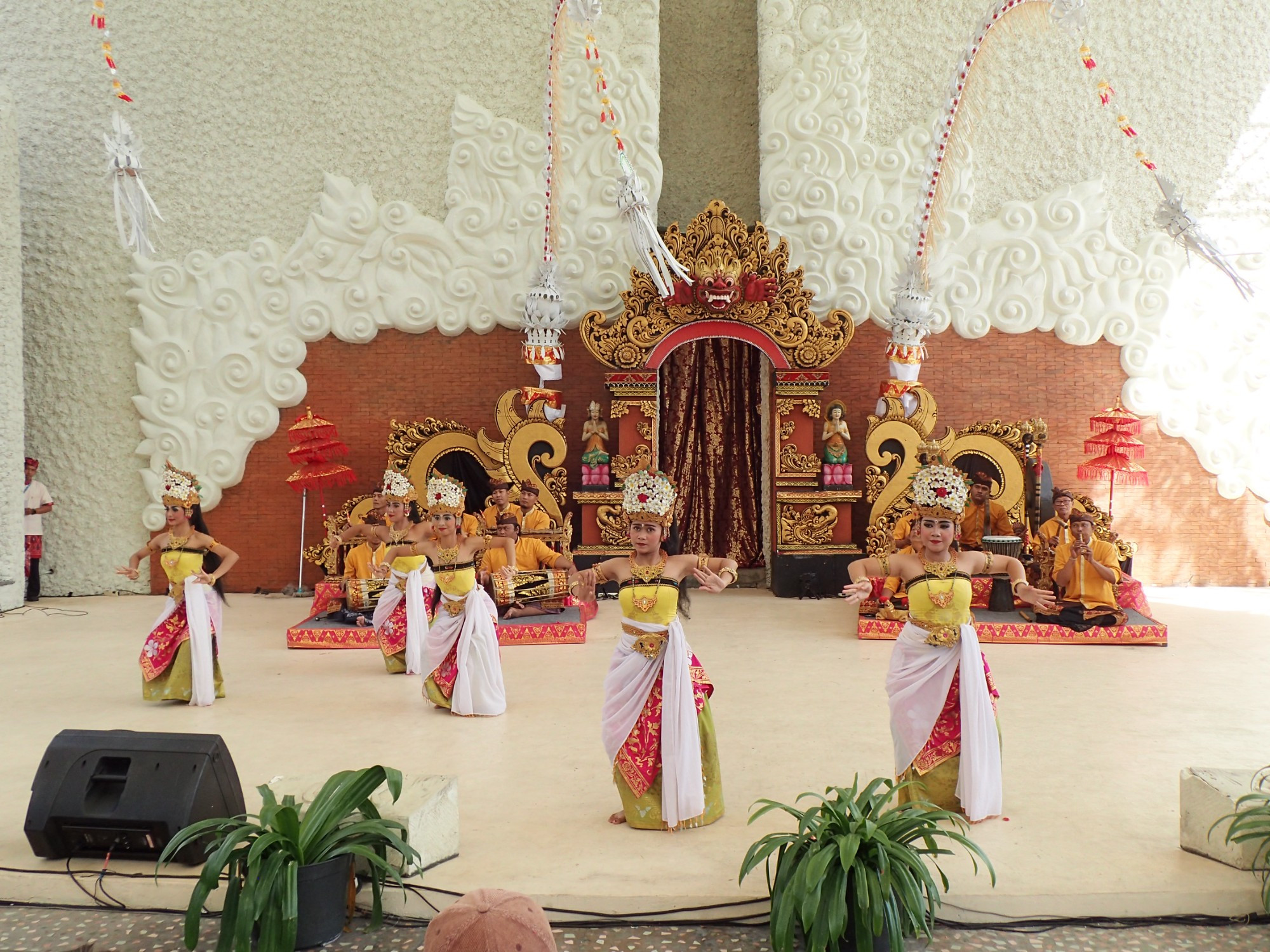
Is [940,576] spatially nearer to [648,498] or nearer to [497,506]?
[648,498]

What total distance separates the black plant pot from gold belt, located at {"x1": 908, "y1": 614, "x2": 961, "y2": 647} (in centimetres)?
249

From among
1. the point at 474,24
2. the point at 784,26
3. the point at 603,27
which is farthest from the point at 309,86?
the point at 784,26

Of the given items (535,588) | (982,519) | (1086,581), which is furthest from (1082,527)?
(535,588)

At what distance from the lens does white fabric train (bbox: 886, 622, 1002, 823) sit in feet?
14.4

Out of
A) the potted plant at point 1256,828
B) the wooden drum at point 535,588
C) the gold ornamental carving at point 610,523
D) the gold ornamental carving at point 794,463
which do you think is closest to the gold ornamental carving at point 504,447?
the gold ornamental carving at point 610,523

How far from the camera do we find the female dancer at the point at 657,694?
4.43m

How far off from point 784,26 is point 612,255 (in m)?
2.96

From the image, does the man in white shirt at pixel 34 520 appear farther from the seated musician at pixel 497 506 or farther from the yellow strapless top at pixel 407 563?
the yellow strapless top at pixel 407 563

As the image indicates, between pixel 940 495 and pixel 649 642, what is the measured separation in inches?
55.6

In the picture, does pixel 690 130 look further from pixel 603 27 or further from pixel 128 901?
pixel 128 901

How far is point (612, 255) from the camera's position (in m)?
11.1

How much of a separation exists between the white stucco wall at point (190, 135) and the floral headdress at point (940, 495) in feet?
24.4

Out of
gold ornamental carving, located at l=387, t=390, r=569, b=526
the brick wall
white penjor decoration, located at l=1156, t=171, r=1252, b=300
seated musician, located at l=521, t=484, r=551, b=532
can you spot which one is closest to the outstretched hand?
seated musician, located at l=521, t=484, r=551, b=532

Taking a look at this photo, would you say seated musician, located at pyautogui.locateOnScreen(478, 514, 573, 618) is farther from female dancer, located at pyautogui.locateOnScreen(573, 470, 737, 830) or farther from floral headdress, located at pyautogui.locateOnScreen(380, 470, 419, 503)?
female dancer, located at pyautogui.locateOnScreen(573, 470, 737, 830)
